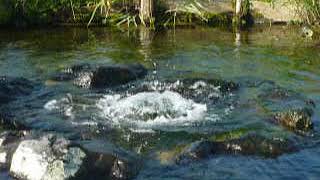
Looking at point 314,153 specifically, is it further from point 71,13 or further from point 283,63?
point 71,13

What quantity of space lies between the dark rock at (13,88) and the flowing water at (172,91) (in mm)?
268

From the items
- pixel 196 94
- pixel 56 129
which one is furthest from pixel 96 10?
pixel 56 129

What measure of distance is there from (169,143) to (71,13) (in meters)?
13.7

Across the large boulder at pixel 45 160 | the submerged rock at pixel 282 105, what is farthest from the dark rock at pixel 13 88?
the submerged rock at pixel 282 105

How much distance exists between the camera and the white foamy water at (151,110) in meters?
12.4

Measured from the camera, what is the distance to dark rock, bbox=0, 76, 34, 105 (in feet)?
46.4

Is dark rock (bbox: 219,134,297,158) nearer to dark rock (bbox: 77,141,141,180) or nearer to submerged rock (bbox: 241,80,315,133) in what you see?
submerged rock (bbox: 241,80,315,133)

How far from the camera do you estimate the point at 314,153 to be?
10859 millimetres

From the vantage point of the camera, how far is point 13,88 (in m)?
14.6

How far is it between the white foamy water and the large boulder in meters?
2.54

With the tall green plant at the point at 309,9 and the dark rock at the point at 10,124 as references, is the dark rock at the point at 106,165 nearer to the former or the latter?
the dark rock at the point at 10,124

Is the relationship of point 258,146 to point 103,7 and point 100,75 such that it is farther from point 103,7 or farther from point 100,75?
point 103,7

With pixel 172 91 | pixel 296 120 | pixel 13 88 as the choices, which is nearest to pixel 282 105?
pixel 296 120

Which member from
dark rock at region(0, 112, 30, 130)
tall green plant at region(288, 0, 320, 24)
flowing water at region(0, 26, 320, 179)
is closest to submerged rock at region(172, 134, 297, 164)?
flowing water at region(0, 26, 320, 179)
